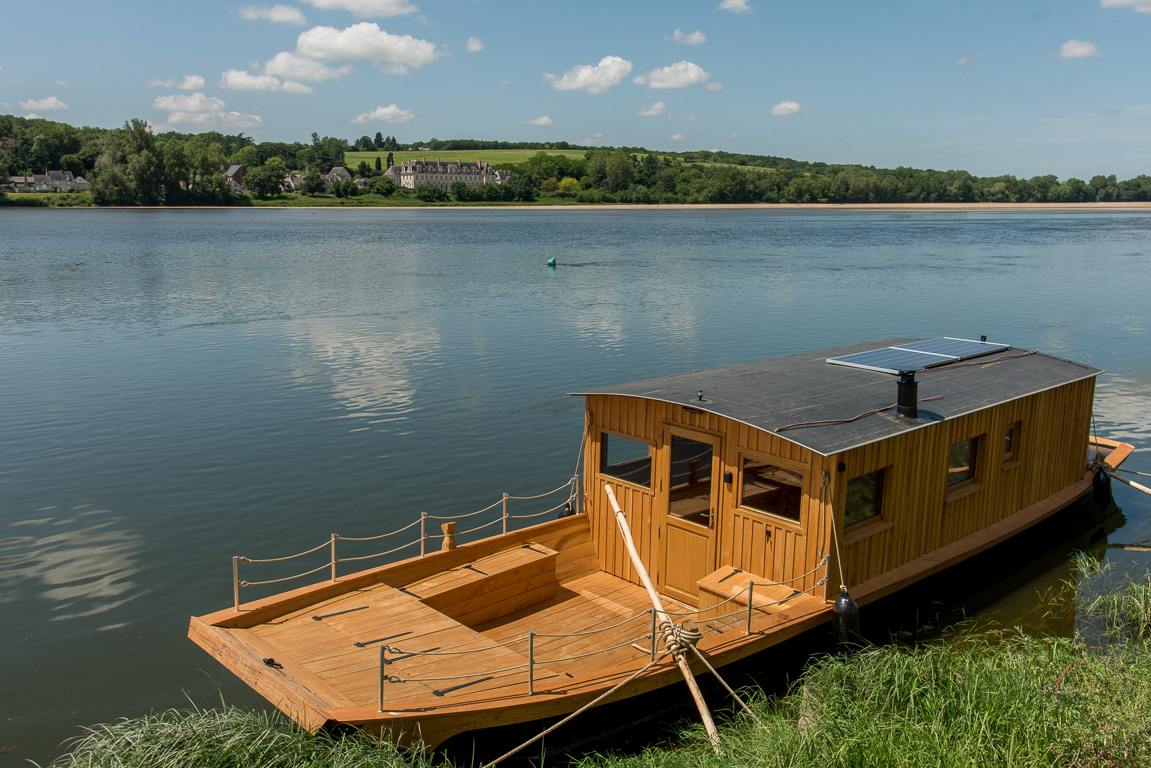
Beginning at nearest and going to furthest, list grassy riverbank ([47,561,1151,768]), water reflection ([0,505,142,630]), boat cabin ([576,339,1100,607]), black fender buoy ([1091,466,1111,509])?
grassy riverbank ([47,561,1151,768]) < boat cabin ([576,339,1100,607]) < water reflection ([0,505,142,630]) < black fender buoy ([1091,466,1111,509])

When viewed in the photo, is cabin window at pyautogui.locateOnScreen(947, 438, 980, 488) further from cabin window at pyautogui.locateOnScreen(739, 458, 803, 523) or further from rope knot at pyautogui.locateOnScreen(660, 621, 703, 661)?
rope knot at pyautogui.locateOnScreen(660, 621, 703, 661)

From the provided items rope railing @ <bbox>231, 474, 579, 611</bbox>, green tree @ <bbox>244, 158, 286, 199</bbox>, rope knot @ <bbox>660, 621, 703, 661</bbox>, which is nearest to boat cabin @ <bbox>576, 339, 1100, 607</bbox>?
rope knot @ <bbox>660, 621, 703, 661</bbox>

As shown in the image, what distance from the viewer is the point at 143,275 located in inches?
2151

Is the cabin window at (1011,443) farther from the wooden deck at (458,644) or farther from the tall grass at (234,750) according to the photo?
the tall grass at (234,750)

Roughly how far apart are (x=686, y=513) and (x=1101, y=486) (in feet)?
33.5

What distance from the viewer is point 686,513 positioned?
35.8 ft

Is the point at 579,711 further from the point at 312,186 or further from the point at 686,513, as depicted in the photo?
the point at 312,186

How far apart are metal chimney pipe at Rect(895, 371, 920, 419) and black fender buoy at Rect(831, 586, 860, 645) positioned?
2.42 metres

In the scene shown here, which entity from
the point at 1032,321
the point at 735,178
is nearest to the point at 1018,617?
the point at 1032,321

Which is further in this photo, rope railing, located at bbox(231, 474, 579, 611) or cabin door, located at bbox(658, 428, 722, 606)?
cabin door, located at bbox(658, 428, 722, 606)

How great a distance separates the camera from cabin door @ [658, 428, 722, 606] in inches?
420

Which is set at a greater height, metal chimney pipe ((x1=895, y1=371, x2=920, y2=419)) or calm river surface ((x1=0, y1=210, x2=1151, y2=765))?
metal chimney pipe ((x1=895, y1=371, x2=920, y2=419))

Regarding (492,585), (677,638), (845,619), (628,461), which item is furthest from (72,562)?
(845,619)

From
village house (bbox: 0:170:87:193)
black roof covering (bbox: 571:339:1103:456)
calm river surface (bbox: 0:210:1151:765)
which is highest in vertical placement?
village house (bbox: 0:170:87:193)
